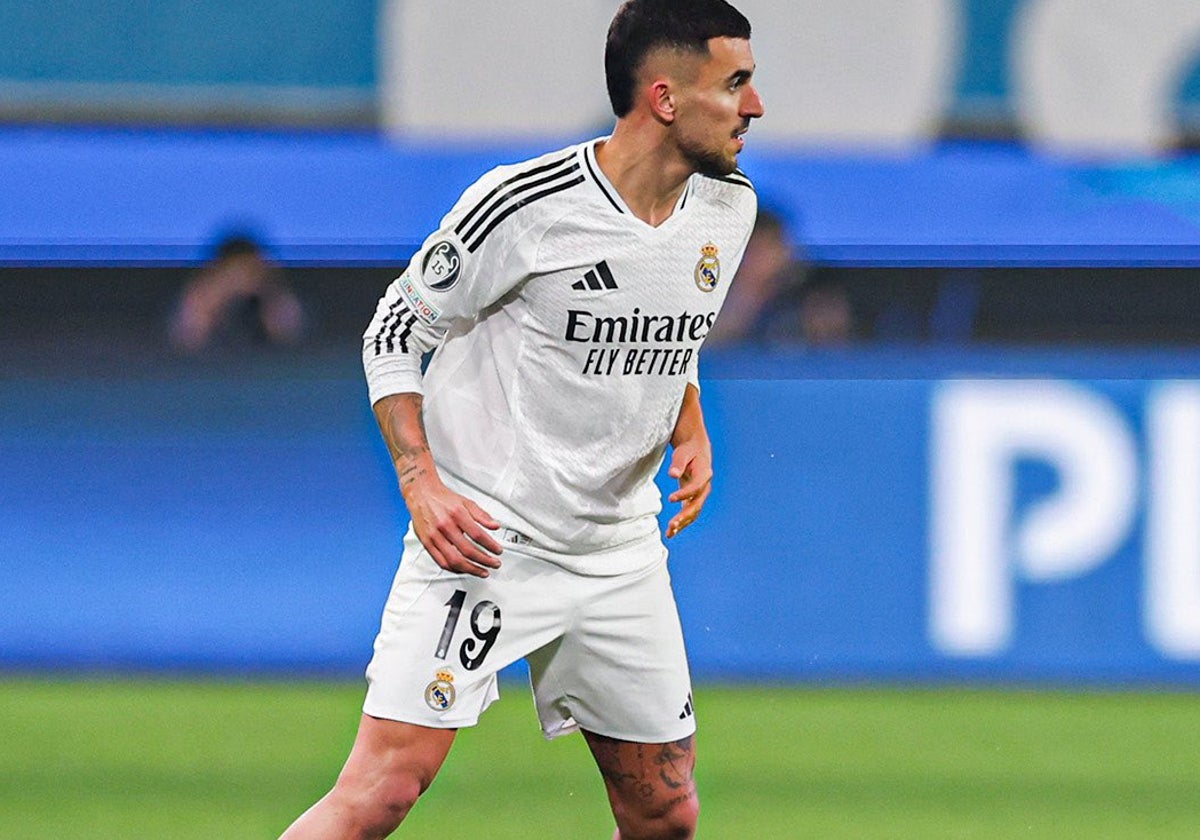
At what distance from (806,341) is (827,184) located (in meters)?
4.41

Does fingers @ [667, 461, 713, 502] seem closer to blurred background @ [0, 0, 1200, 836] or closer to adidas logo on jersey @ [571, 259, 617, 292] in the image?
adidas logo on jersey @ [571, 259, 617, 292]

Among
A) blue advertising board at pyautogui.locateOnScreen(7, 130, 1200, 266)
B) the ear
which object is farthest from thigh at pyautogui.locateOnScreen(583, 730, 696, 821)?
blue advertising board at pyautogui.locateOnScreen(7, 130, 1200, 266)

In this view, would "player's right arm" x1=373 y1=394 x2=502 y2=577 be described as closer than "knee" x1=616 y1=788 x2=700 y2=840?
Yes

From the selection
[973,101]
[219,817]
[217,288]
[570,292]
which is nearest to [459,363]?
[570,292]

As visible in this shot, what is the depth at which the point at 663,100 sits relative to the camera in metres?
4.06

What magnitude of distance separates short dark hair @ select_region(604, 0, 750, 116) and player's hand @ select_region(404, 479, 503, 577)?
Answer: 83 centimetres

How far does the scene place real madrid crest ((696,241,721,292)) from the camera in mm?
4176

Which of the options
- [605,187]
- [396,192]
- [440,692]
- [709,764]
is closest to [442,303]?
[605,187]

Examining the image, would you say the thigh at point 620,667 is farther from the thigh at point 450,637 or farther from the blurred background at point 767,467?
the blurred background at point 767,467

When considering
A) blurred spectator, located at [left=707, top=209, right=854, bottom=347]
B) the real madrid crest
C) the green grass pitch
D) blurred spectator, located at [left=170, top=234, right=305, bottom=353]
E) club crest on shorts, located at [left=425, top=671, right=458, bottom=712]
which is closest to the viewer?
club crest on shorts, located at [left=425, top=671, right=458, bottom=712]

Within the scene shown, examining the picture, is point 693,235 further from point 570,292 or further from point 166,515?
point 166,515

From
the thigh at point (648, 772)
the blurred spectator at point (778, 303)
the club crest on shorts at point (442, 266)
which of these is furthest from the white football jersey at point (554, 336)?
the blurred spectator at point (778, 303)

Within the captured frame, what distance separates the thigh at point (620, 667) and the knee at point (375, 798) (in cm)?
42

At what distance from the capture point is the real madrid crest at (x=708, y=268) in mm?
4176
